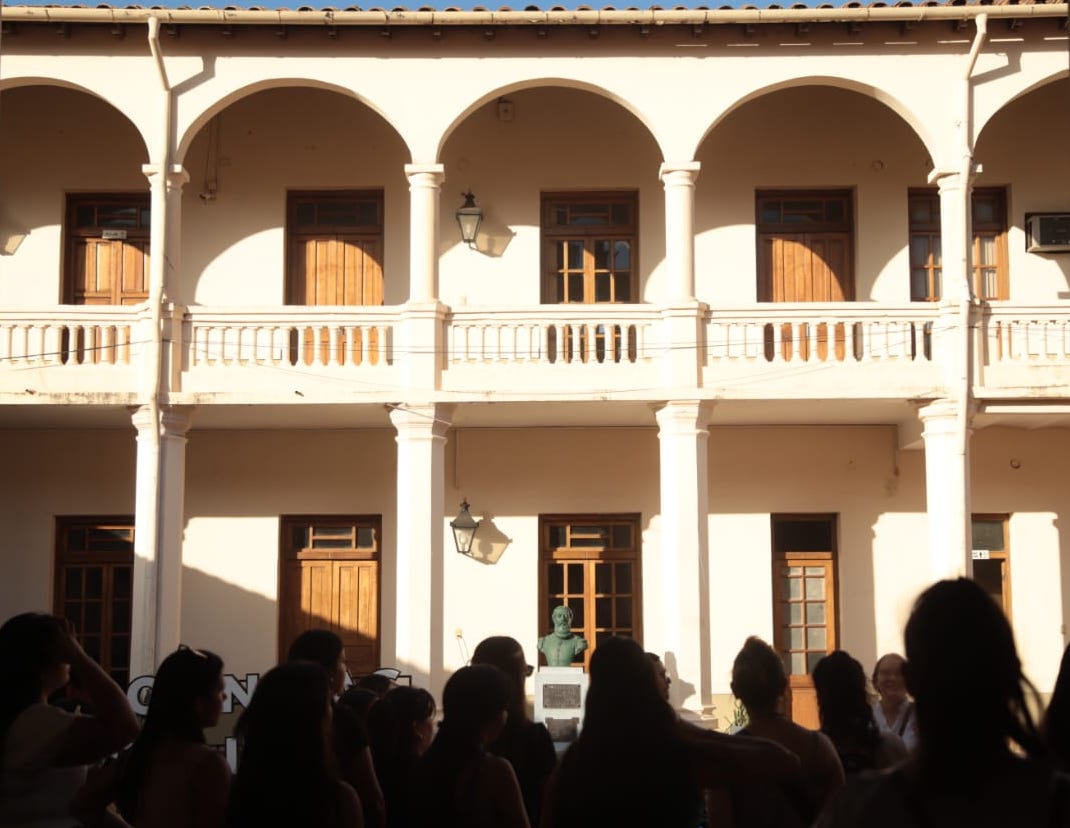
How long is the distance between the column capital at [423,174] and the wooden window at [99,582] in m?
5.49

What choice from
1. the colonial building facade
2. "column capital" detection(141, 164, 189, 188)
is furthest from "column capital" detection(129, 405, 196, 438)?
"column capital" detection(141, 164, 189, 188)

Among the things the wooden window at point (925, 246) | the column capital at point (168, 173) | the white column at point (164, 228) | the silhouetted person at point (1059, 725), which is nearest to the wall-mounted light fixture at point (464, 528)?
the white column at point (164, 228)

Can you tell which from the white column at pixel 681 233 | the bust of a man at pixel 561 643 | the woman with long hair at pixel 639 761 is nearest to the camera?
the woman with long hair at pixel 639 761

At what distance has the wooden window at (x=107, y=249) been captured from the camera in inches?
631

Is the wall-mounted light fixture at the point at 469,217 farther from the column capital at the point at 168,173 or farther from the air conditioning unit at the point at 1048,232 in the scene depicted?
the air conditioning unit at the point at 1048,232

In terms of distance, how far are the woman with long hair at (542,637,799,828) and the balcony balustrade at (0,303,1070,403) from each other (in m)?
10.3

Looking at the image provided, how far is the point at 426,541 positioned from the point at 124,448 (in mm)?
4556

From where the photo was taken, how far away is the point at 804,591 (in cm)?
1628

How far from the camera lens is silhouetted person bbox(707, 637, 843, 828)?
4141 millimetres

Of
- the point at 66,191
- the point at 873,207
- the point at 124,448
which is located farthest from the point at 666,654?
the point at 66,191

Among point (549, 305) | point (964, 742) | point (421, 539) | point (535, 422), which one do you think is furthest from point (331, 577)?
point (964, 742)

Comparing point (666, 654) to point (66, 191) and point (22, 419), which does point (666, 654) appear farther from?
point (66, 191)

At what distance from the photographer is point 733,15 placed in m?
13.8

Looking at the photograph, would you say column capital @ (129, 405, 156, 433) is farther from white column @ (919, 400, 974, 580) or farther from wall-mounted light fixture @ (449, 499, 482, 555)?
white column @ (919, 400, 974, 580)
